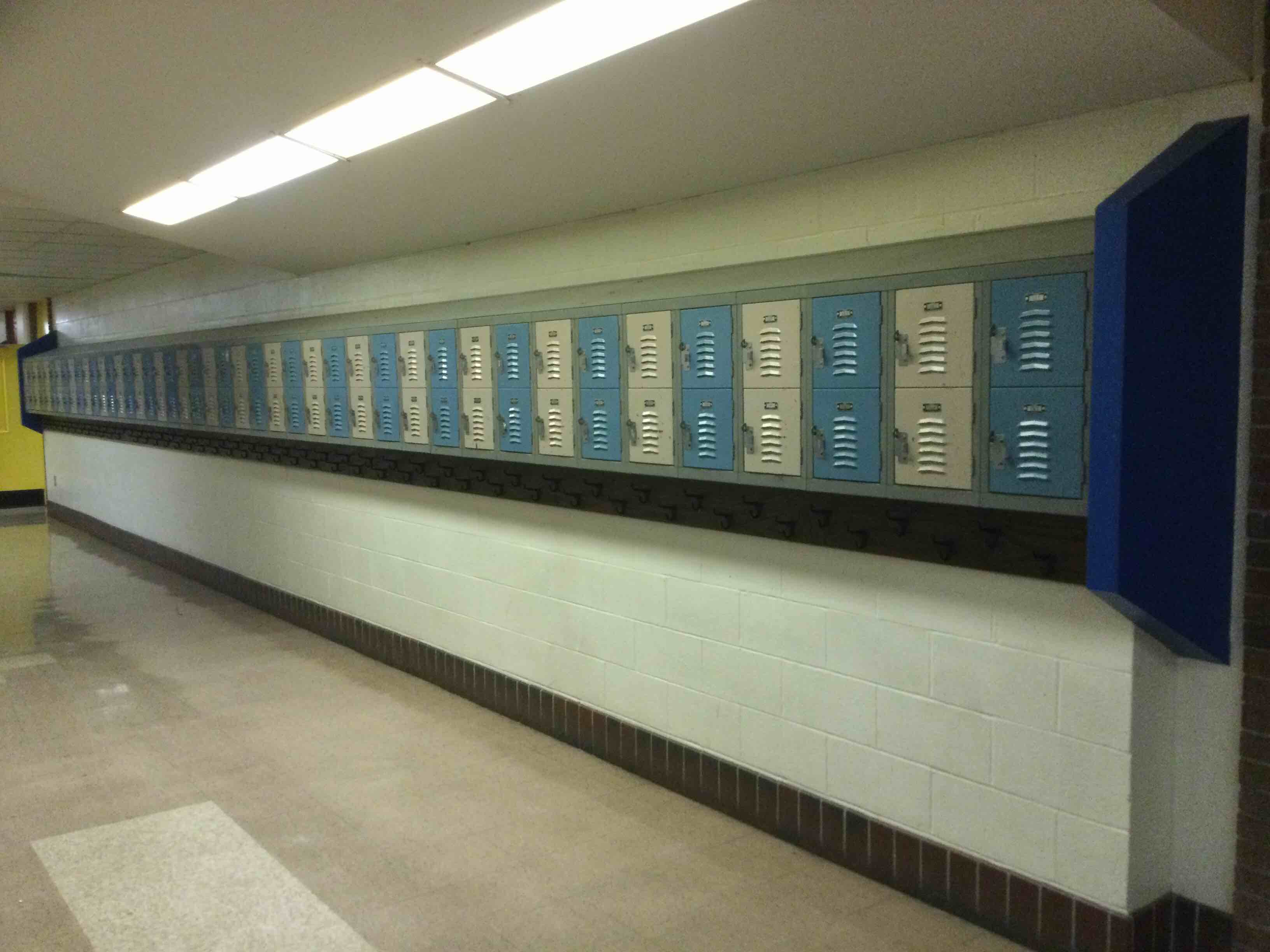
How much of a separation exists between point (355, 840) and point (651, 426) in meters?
1.96

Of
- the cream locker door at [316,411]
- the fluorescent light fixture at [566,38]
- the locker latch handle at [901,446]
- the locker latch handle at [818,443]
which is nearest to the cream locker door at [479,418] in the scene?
the cream locker door at [316,411]

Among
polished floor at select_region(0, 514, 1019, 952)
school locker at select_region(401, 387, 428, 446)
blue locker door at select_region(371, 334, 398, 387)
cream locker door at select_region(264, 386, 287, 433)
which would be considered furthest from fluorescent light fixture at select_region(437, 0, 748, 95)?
cream locker door at select_region(264, 386, 287, 433)

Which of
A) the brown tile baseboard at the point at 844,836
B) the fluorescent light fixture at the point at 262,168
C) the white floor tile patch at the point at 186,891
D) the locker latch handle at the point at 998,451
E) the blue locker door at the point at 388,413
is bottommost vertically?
the white floor tile patch at the point at 186,891

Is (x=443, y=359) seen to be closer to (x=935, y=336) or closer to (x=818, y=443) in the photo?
(x=818, y=443)

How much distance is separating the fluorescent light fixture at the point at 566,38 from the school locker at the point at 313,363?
3.43 metres

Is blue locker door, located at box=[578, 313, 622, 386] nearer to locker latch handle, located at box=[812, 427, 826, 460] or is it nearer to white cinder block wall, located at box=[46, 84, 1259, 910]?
white cinder block wall, located at box=[46, 84, 1259, 910]

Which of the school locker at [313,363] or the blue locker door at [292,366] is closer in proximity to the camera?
the school locker at [313,363]

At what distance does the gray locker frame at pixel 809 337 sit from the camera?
8.99 ft

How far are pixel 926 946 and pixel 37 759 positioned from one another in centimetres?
407

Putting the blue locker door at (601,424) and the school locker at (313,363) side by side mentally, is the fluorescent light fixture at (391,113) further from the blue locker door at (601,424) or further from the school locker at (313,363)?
the school locker at (313,363)

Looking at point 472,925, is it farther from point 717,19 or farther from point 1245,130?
point 1245,130

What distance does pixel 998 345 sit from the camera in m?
2.82

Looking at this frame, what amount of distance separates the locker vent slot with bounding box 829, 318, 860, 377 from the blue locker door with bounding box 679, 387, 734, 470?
49 centimetres

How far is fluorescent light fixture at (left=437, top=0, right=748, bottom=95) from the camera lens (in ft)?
8.68
